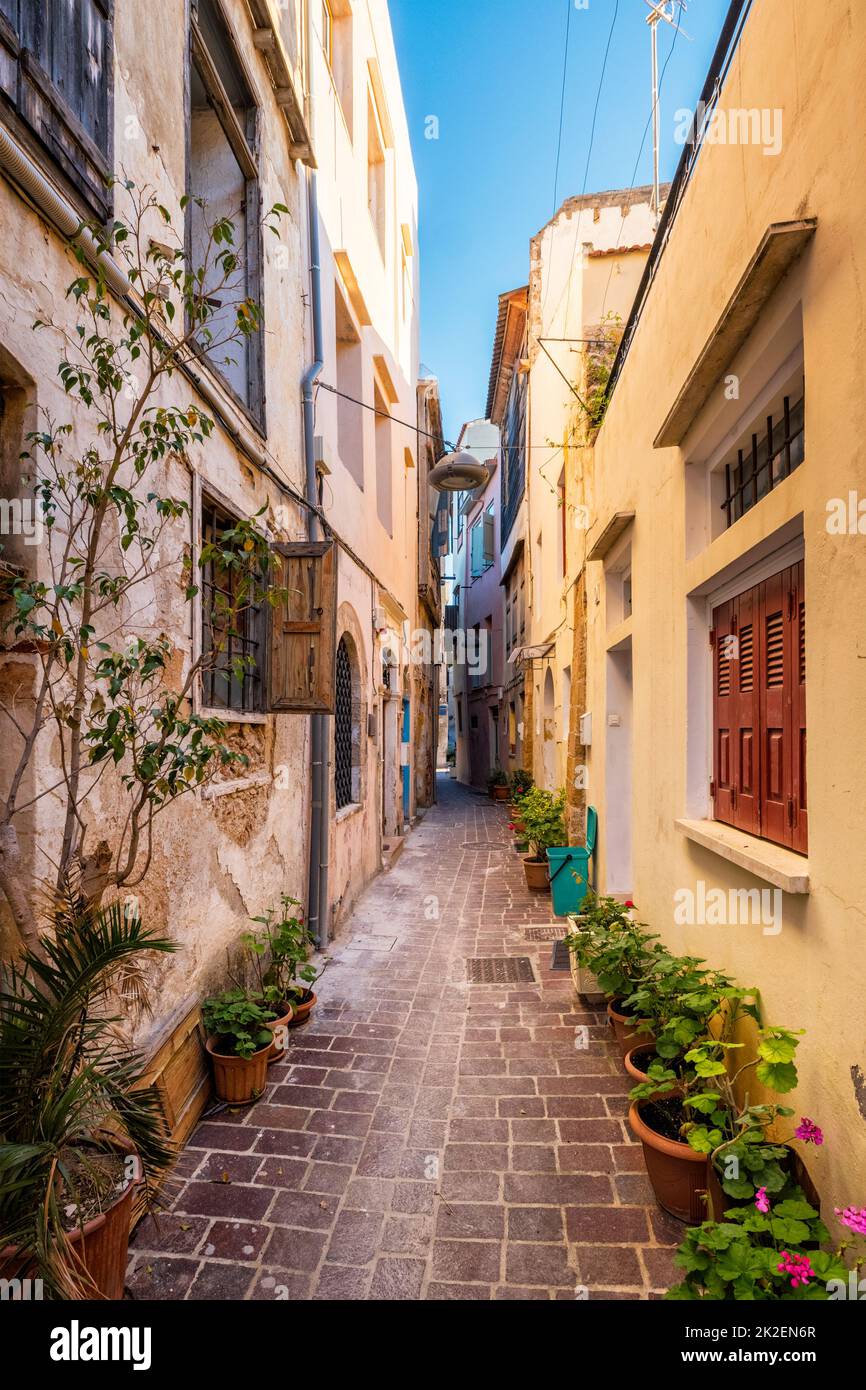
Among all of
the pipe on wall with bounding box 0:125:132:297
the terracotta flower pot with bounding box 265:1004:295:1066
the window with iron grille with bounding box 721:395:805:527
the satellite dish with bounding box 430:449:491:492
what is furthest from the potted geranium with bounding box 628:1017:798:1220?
the satellite dish with bounding box 430:449:491:492

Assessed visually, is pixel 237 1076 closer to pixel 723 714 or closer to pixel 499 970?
pixel 499 970

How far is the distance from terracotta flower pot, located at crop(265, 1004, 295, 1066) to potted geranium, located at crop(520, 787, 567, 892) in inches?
171

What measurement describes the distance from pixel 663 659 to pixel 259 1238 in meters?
3.46

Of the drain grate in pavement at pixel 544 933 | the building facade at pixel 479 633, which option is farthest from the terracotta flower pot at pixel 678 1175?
the building facade at pixel 479 633

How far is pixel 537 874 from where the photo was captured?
8.02m

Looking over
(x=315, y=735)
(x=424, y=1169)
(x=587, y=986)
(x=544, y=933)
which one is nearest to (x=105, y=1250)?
(x=424, y=1169)

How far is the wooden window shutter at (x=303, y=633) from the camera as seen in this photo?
15.9 feet

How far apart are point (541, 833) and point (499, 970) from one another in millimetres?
2806

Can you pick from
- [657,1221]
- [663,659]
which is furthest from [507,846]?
[657,1221]

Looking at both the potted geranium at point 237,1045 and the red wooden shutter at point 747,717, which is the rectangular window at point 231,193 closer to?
the red wooden shutter at point 747,717

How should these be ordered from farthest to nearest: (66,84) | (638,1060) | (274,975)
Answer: (274,975), (638,1060), (66,84)

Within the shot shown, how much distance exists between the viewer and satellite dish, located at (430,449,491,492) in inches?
297

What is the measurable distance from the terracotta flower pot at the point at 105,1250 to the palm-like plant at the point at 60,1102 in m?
0.02

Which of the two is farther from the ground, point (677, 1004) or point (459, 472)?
point (459, 472)
